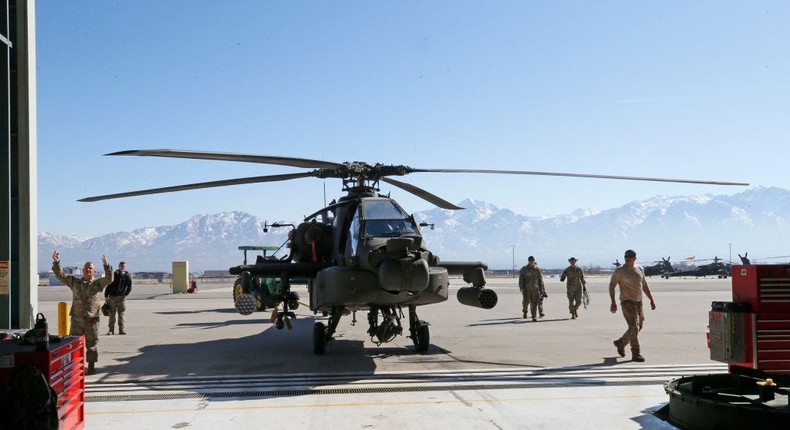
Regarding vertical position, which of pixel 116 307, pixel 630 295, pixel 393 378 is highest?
pixel 630 295

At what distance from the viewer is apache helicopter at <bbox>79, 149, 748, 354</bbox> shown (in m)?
9.01

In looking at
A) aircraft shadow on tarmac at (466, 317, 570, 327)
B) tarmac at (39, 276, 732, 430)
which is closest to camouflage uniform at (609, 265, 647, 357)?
tarmac at (39, 276, 732, 430)

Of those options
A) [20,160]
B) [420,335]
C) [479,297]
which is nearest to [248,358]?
[420,335]

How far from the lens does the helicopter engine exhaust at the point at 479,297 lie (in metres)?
10.3

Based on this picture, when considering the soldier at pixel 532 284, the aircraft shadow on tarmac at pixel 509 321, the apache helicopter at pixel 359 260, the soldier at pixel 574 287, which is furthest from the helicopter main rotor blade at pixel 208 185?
the soldier at pixel 574 287

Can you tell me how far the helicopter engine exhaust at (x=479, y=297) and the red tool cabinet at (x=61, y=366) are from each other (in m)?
6.17

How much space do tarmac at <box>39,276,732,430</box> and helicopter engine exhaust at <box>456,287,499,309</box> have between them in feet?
2.91

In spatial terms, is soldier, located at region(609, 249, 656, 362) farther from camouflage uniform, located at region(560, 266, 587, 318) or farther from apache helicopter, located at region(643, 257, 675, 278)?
apache helicopter, located at region(643, 257, 675, 278)

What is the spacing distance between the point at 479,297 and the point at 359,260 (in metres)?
2.19

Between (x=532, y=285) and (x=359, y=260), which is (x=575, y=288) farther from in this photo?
(x=359, y=260)

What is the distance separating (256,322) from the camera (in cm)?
1834

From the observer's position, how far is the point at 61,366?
5.02m

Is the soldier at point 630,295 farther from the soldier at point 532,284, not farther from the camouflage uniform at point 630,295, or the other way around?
the soldier at point 532,284

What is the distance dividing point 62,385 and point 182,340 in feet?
29.5
